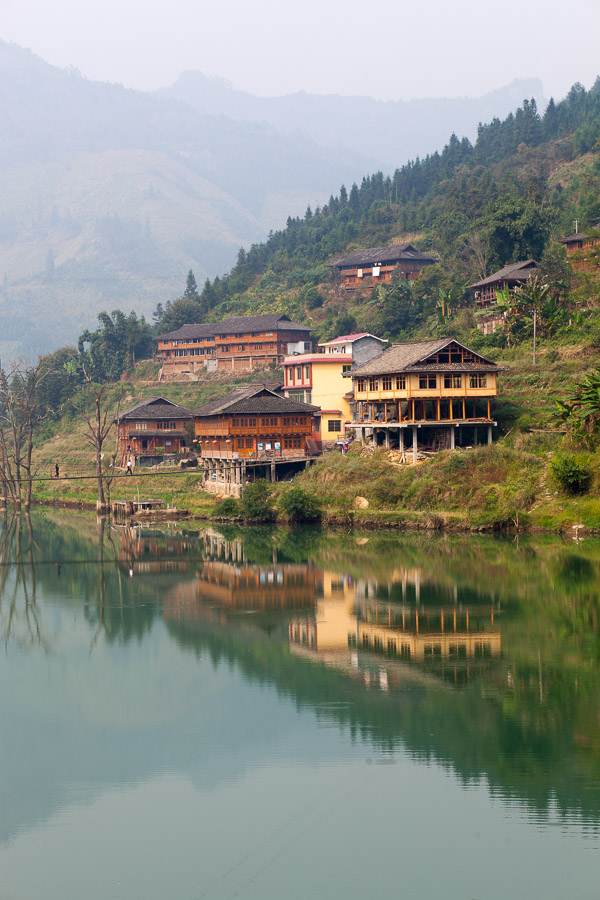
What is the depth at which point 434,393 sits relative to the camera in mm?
50125

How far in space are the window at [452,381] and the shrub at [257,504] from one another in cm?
1070

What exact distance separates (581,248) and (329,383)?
2300cm

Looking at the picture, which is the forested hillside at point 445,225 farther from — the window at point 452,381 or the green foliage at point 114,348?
the window at point 452,381

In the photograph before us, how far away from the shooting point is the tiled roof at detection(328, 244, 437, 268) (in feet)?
301

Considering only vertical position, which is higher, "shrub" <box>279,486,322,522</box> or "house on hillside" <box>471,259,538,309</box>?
"house on hillside" <box>471,259,538,309</box>

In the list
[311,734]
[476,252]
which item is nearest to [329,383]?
[476,252]

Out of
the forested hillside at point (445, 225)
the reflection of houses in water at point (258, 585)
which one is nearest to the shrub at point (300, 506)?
the reflection of houses in water at point (258, 585)

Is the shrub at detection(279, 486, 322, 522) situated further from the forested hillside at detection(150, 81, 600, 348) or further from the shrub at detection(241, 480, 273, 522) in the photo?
the forested hillside at detection(150, 81, 600, 348)

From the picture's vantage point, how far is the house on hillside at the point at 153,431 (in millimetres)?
71500

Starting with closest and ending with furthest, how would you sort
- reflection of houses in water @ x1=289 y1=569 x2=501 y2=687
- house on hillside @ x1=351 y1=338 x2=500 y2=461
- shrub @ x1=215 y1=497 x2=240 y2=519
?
1. reflection of houses in water @ x1=289 y1=569 x2=501 y2=687
2. house on hillside @ x1=351 y1=338 x2=500 y2=461
3. shrub @ x1=215 y1=497 x2=240 y2=519

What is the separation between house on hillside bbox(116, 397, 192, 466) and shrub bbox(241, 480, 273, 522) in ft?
65.0

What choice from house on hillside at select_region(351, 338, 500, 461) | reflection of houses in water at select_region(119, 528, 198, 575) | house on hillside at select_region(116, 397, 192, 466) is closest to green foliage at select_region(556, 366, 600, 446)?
house on hillside at select_region(351, 338, 500, 461)

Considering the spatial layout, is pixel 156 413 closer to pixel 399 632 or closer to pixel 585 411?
pixel 585 411

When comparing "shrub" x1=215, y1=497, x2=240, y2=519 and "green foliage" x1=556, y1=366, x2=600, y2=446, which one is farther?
"shrub" x1=215, y1=497, x2=240, y2=519
